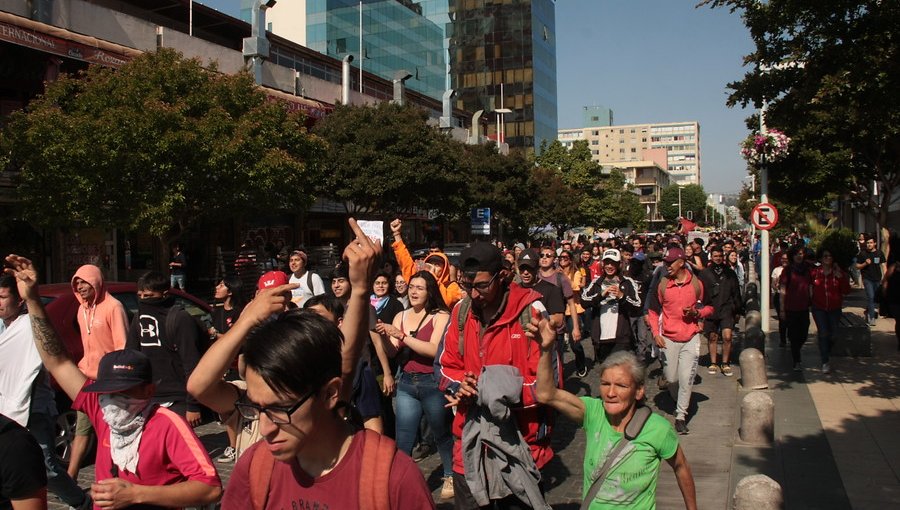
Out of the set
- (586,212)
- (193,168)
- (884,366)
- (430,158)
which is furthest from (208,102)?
(586,212)

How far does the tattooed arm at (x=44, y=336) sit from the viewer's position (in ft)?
12.8

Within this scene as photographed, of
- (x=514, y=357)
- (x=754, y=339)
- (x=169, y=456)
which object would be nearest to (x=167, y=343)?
(x=169, y=456)

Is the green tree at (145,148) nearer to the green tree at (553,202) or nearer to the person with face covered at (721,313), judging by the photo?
the person with face covered at (721,313)

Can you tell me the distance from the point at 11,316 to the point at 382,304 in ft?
9.36

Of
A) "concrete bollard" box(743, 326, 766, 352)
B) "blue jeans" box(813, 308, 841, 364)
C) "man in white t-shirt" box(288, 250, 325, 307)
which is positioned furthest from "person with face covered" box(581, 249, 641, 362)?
"man in white t-shirt" box(288, 250, 325, 307)

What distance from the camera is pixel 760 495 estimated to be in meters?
4.17

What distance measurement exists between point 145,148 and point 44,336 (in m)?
13.3

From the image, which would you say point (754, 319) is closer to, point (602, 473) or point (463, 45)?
point (602, 473)

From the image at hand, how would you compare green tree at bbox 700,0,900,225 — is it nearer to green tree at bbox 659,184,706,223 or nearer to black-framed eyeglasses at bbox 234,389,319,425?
black-framed eyeglasses at bbox 234,389,319,425

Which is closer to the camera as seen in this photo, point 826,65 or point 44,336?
point 44,336

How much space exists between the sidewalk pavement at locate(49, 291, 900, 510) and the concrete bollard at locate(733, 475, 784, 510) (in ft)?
4.43

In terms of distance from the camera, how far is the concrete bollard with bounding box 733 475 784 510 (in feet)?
13.7

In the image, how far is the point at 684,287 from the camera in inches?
304

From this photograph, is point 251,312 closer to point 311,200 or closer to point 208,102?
point 208,102
